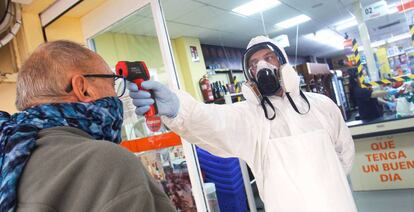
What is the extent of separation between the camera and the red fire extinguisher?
15.6ft

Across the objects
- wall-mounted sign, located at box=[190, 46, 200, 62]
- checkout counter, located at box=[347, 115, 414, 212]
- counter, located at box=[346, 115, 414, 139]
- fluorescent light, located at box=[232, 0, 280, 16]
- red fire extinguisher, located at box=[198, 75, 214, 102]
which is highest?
fluorescent light, located at box=[232, 0, 280, 16]

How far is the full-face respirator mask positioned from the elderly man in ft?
2.77

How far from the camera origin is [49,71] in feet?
2.61

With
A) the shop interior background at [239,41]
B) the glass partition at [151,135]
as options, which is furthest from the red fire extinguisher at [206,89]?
the glass partition at [151,135]

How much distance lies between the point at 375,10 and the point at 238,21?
2107 mm

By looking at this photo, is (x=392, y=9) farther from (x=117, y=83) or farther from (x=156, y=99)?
(x=117, y=83)

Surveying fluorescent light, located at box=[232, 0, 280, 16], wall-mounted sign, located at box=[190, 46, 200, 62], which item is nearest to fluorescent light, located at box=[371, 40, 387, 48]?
fluorescent light, located at box=[232, 0, 280, 16]

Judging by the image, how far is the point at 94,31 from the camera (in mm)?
2869

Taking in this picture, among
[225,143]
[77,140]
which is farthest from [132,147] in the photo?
[77,140]

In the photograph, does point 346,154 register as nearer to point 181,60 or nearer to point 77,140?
point 77,140

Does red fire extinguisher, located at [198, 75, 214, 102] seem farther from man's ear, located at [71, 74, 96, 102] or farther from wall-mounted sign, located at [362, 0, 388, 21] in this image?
man's ear, located at [71, 74, 96, 102]

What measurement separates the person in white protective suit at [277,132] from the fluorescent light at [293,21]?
266cm

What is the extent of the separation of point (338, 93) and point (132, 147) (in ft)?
6.27

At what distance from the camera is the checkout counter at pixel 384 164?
2558 mm
